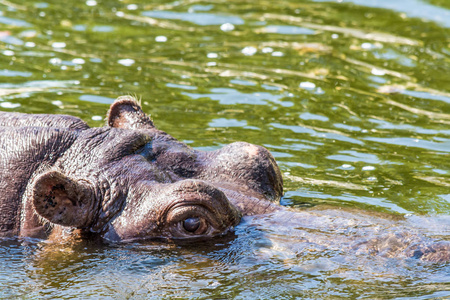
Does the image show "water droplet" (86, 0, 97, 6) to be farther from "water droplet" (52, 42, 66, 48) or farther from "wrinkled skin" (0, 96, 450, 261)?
"wrinkled skin" (0, 96, 450, 261)

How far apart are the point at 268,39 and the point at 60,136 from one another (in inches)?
331

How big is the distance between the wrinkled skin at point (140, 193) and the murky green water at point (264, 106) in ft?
0.50

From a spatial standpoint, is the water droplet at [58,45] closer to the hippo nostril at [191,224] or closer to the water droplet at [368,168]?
the water droplet at [368,168]

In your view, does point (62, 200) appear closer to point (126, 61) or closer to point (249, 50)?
point (126, 61)

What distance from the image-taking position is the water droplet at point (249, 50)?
1372 cm

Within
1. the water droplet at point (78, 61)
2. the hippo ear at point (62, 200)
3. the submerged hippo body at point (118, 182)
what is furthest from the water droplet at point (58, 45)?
the hippo ear at point (62, 200)

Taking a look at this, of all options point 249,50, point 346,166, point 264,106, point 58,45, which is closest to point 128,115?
point 346,166

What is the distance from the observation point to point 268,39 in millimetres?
14406

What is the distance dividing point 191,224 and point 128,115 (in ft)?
5.92

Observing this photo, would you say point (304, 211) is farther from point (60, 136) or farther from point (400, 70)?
point (400, 70)

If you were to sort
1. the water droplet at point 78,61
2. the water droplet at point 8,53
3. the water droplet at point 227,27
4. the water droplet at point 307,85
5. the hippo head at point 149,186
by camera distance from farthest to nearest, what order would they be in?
the water droplet at point 227,27
the water droplet at point 8,53
the water droplet at point 78,61
the water droplet at point 307,85
the hippo head at point 149,186

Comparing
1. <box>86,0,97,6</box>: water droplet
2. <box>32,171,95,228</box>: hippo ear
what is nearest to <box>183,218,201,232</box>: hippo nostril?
<box>32,171,95,228</box>: hippo ear

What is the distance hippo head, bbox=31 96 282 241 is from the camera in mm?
5996

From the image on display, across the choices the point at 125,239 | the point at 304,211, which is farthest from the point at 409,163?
the point at 125,239
